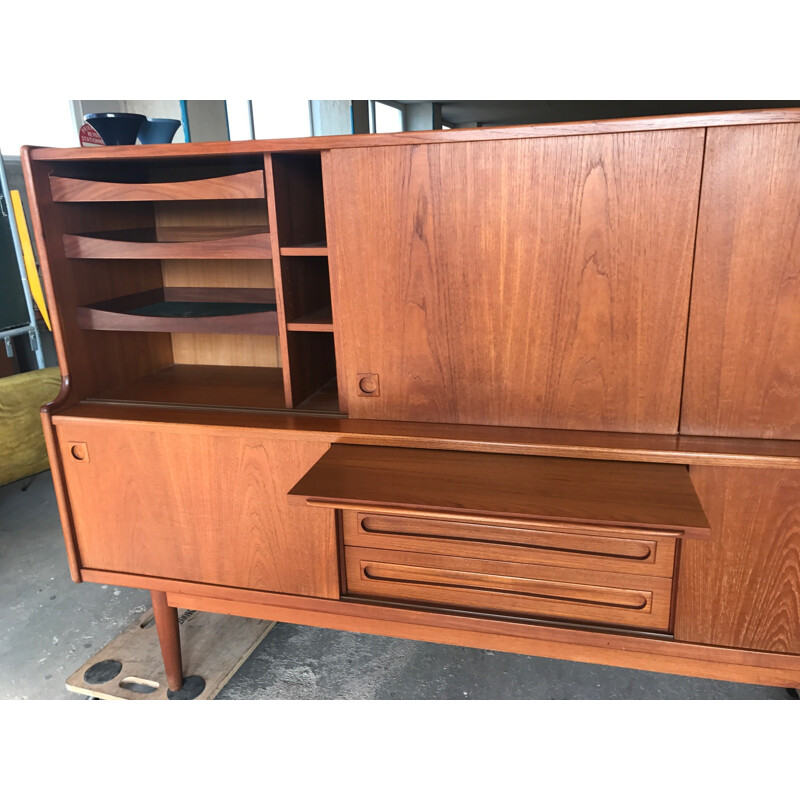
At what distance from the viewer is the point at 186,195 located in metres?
1.69

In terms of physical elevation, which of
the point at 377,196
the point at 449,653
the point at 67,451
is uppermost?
the point at 377,196

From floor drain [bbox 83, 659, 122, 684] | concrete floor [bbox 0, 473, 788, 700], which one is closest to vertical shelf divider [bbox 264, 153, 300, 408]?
concrete floor [bbox 0, 473, 788, 700]

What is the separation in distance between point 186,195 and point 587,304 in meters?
1.05

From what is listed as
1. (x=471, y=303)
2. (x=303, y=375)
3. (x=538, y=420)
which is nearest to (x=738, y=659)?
(x=538, y=420)

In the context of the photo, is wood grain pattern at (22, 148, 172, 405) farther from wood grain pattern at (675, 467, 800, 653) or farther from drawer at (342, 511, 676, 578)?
wood grain pattern at (675, 467, 800, 653)

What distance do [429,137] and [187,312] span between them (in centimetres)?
97

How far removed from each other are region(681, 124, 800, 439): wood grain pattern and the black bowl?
1514 mm

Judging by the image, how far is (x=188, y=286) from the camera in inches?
90.3

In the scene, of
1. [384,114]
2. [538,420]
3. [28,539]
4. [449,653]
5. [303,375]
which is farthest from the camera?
[384,114]

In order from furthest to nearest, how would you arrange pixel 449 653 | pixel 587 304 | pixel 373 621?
pixel 449 653, pixel 373 621, pixel 587 304

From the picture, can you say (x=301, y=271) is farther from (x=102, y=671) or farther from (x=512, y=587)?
(x=102, y=671)

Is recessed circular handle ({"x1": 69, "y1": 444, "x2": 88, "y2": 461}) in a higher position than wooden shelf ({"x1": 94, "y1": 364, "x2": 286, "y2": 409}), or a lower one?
lower

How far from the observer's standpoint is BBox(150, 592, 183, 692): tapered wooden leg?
6.53ft

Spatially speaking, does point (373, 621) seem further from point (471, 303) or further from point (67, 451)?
point (67, 451)
